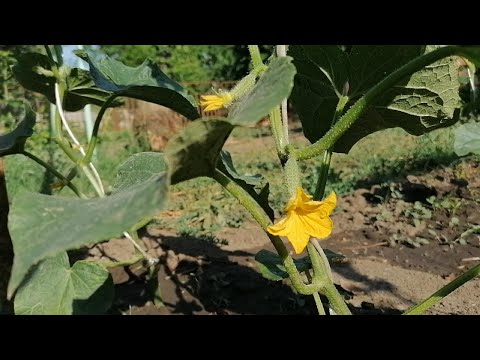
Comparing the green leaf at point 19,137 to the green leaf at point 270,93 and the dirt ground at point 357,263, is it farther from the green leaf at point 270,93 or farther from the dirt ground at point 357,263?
the dirt ground at point 357,263

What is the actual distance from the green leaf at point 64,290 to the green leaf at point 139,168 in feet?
0.73

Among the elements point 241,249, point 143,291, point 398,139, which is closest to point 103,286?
point 143,291

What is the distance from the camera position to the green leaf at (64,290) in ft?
3.42

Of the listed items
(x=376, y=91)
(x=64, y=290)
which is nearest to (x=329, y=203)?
(x=376, y=91)

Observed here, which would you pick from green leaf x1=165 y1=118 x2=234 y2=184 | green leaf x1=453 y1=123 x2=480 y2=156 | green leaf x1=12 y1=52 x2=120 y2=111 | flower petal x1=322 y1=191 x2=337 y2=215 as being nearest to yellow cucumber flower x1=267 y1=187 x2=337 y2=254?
flower petal x1=322 y1=191 x2=337 y2=215

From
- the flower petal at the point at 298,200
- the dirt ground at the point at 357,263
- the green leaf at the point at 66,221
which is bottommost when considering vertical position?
the dirt ground at the point at 357,263

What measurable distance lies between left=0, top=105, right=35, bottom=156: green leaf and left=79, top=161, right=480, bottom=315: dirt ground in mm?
877

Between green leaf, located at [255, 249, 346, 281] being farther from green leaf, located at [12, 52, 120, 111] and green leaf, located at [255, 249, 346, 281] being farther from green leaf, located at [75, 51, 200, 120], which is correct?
green leaf, located at [12, 52, 120, 111]

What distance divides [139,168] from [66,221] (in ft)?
1.18

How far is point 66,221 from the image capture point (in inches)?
21.5

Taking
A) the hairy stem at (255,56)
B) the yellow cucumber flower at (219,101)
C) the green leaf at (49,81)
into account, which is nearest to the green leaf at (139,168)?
the yellow cucumber flower at (219,101)

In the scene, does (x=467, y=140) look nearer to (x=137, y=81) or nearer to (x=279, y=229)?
(x=279, y=229)

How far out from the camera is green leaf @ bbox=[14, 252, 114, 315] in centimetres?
104
